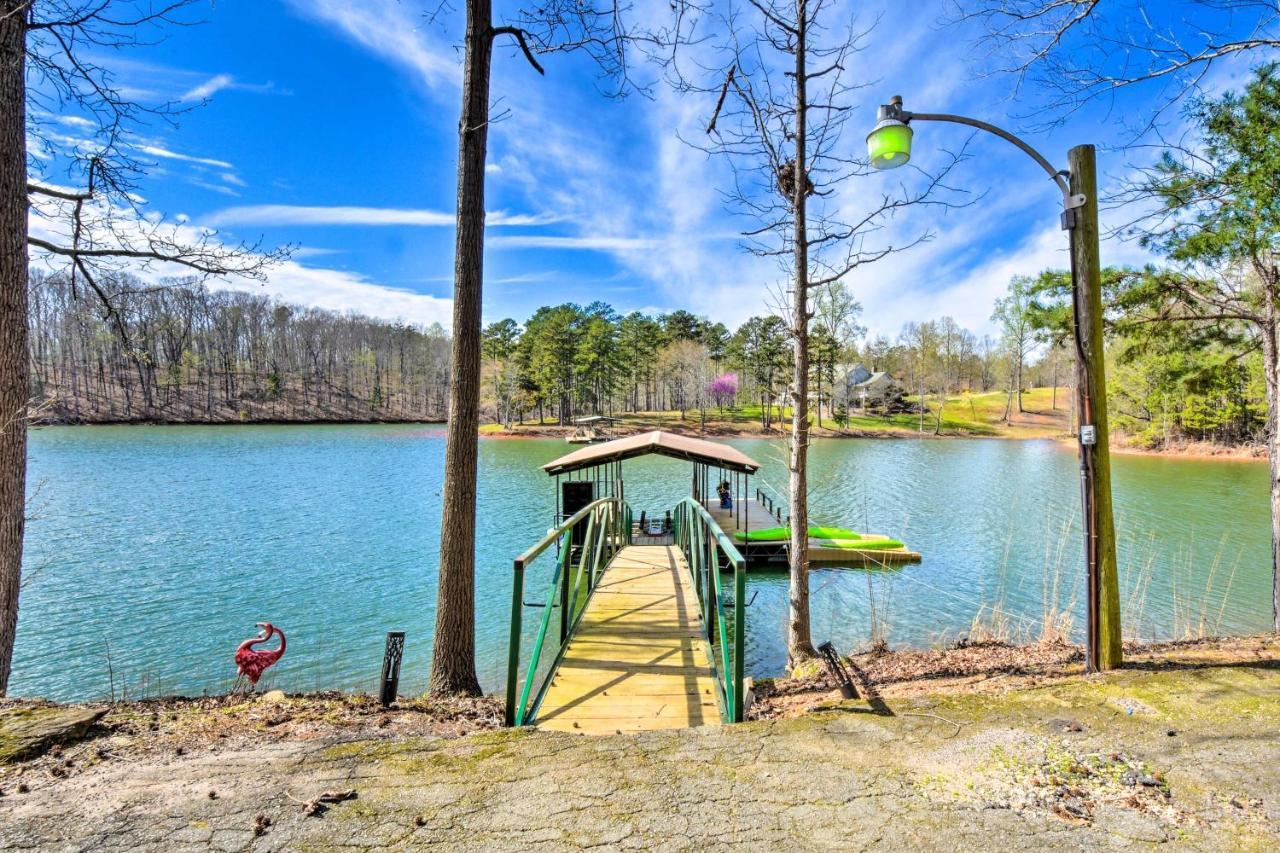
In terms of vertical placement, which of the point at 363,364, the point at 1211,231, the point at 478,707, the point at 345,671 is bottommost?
the point at 345,671

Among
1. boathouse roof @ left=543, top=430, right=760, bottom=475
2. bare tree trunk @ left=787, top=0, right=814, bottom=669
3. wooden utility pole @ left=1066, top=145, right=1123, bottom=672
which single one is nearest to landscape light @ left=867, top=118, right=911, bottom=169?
wooden utility pole @ left=1066, top=145, right=1123, bottom=672

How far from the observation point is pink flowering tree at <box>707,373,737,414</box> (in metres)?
60.7

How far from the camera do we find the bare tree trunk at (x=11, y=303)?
13.2 ft

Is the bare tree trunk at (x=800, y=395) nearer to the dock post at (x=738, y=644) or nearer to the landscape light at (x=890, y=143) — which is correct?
the landscape light at (x=890, y=143)

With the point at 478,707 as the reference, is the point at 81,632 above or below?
below

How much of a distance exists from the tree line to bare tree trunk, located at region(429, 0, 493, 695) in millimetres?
60135

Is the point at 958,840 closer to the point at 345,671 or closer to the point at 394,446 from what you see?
the point at 345,671

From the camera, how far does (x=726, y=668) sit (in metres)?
3.82

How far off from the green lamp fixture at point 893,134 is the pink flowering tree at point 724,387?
5652 cm

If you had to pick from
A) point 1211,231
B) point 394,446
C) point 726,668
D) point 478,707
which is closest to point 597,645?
point 478,707

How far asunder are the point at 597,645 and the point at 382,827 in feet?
10.0

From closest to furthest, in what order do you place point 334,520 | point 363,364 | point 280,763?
point 280,763 < point 334,520 < point 363,364

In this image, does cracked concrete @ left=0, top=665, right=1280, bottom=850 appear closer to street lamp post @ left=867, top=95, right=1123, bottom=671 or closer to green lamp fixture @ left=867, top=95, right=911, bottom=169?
street lamp post @ left=867, top=95, right=1123, bottom=671

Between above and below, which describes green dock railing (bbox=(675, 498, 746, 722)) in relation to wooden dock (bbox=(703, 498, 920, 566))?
above
